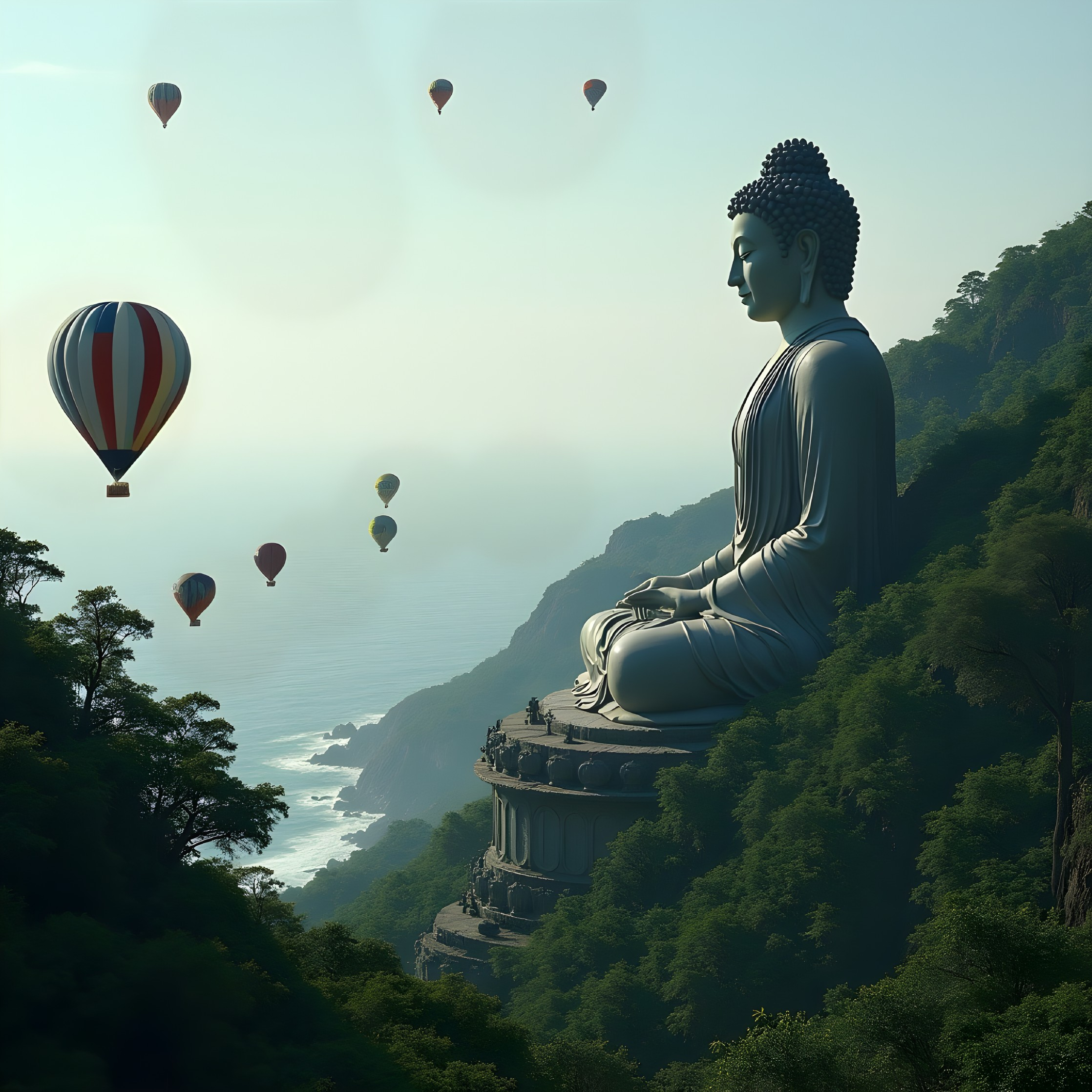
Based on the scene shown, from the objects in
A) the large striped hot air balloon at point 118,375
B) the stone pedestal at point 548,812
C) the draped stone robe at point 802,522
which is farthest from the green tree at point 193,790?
the large striped hot air balloon at point 118,375

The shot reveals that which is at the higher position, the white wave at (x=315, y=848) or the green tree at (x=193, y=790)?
the white wave at (x=315, y=848)

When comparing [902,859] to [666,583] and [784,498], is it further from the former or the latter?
[666,583]

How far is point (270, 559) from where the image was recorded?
33219 mm

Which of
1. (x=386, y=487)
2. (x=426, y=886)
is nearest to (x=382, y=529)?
(x=386, y=487)

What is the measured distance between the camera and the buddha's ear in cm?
1992

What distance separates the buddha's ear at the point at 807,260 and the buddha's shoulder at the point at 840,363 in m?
0.84

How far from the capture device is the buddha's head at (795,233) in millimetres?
19859

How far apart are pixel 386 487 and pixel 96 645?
27.9m

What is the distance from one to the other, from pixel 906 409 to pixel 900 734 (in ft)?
58.1

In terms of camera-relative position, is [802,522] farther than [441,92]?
No

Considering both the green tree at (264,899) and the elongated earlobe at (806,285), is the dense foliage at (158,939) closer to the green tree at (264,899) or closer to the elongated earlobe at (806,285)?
the green tree at (264,899)

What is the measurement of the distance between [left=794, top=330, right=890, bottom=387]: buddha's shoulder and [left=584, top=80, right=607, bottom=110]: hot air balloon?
16.5 meters

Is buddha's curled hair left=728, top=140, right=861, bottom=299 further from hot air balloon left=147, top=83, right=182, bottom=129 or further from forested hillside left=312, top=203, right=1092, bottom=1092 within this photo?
hot air balloon left=147, top=83, right=182, bottom=129

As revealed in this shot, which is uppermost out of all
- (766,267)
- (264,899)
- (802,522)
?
(766,267)
